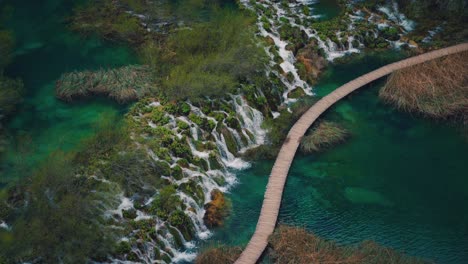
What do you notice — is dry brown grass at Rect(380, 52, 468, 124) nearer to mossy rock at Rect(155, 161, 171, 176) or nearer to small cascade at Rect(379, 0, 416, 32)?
small cascade at Rect(379, 0, 416, 32)

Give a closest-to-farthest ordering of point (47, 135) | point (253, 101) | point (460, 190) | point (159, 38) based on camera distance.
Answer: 1. point (460, 190)
2. point (47, 135)
3. point (253, 101)
4. point (159, 38)

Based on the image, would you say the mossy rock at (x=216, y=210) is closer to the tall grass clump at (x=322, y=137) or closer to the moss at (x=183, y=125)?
the moss at (x=183, y=125)

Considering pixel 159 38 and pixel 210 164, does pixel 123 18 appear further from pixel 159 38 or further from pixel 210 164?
pixel 210 164

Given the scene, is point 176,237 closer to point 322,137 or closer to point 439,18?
point 322,137

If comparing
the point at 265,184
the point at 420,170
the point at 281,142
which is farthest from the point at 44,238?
the point at 420,170

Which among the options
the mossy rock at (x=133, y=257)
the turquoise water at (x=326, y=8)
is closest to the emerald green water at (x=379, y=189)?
the mossy rock at (x=133, y=257)


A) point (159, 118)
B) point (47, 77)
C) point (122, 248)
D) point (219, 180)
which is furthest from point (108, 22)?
point (122, 248)
